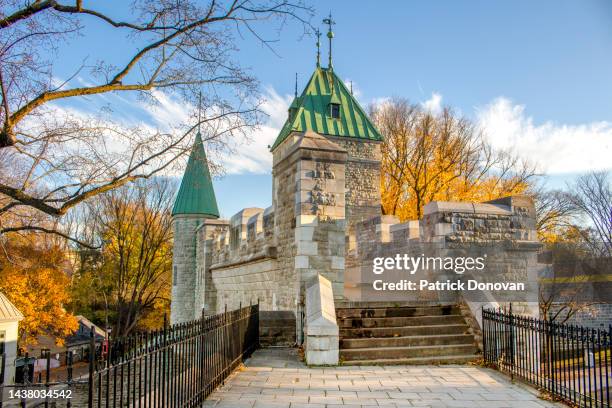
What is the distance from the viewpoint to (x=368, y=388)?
20.6 ft

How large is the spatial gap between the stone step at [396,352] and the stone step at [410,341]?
13 centimetres

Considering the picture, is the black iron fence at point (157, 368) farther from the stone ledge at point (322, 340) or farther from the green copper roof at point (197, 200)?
the green copper roof at point (197, 200)

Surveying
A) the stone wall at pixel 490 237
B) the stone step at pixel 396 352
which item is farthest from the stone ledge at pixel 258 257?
the stone step at pixel 396 352

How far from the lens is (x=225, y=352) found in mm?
6605

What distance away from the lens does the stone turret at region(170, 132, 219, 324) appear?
957 inches

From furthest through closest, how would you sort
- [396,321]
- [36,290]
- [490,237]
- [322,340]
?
1. [36,290]
2. [490,237]
3. [396,321]
4. [322,340]

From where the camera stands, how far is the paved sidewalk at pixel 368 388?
18.4 ft

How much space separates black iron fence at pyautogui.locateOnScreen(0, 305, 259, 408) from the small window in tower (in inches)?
782

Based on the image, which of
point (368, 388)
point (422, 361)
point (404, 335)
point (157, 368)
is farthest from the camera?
point (404, 335)

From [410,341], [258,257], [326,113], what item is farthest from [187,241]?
[410,341]

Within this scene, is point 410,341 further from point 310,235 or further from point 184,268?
point 184,268

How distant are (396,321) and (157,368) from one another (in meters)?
4.89

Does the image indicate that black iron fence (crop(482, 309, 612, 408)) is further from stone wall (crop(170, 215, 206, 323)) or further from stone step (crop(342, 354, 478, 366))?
stone wall (crop(170, 215, 206, 323))

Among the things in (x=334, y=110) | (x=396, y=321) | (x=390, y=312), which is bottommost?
(x=396, y=321)
